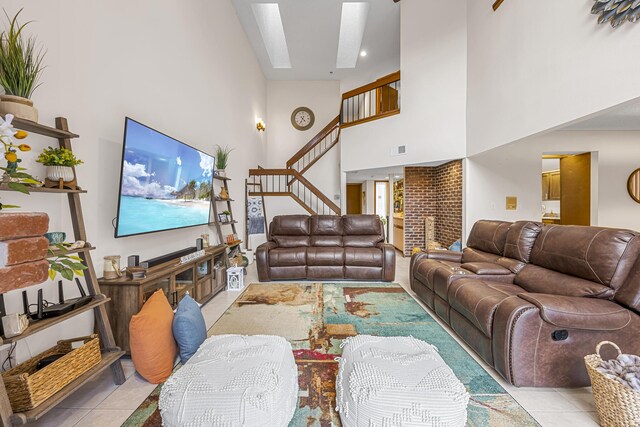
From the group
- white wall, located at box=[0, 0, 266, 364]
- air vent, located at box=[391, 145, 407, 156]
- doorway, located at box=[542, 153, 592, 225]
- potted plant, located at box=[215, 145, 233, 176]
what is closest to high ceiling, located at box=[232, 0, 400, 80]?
white wall, located at box=[0, 0, 266, 364]

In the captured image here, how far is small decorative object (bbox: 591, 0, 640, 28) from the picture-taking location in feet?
6.98

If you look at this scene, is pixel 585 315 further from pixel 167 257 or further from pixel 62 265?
pixel 167 257

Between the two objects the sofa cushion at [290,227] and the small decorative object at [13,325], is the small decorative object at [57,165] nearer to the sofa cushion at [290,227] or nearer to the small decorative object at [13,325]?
the small decorative object at [13,325]

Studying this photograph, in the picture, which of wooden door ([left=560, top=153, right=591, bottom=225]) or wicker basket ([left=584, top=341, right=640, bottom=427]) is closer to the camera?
wicker basket ([left=584, top=341, right=640, bottom=427])

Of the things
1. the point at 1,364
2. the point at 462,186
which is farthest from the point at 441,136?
the point at 1,364

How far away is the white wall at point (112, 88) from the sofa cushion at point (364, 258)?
2265 mm

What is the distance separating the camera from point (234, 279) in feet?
13.1

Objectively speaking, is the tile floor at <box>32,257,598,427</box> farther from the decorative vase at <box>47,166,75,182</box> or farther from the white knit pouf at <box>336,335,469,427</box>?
the decorative vase at <box>47,166,75,182</box>

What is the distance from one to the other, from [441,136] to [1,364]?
583 centimetres

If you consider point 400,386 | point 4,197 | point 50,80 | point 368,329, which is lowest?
point 368,329

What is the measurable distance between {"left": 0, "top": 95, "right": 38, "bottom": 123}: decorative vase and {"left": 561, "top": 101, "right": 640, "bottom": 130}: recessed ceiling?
17.1ft

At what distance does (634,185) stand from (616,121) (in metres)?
1.38

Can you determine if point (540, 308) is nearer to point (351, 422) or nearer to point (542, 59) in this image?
point (351, 422)

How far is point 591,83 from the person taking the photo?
2.54 m
